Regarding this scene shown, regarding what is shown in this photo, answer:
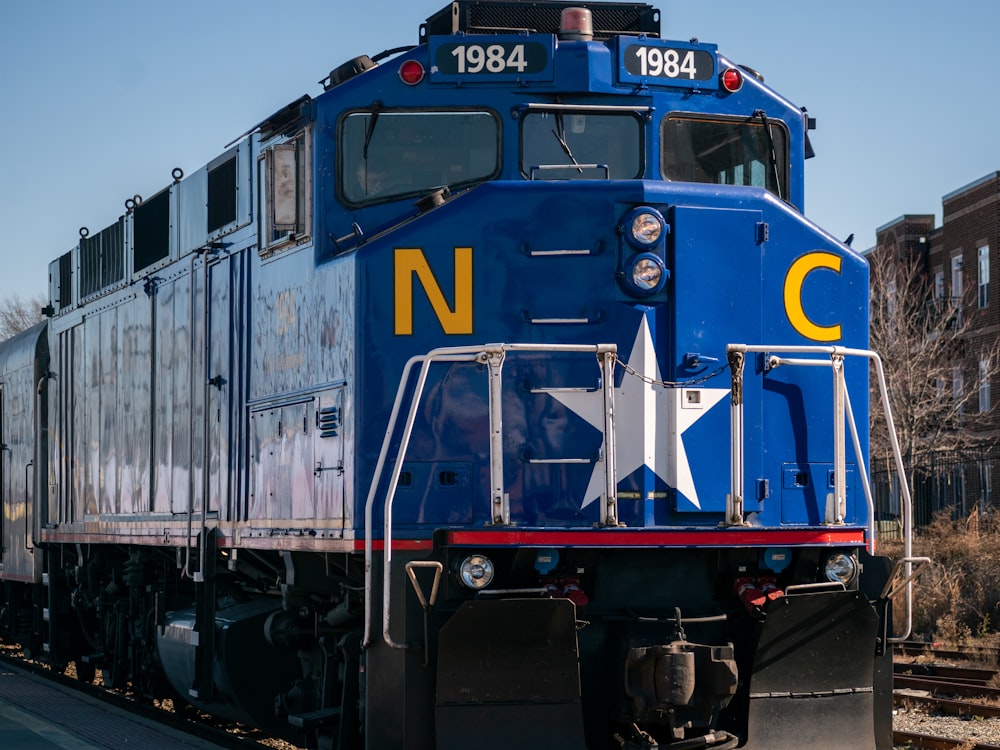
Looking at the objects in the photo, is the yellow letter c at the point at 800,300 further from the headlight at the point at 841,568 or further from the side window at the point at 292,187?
the side window at the point at 292,187

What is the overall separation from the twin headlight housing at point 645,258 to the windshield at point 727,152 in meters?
0.55

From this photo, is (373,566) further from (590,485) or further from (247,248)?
(247,248)

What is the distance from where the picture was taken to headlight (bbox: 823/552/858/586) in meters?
7.70

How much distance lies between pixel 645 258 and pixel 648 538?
154 centimetres

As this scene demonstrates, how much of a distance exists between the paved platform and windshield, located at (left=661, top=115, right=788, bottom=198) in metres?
5.42

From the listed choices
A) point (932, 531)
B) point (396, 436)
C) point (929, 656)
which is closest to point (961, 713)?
point (929, 656)

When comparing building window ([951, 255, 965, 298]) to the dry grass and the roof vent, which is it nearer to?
the dry grass

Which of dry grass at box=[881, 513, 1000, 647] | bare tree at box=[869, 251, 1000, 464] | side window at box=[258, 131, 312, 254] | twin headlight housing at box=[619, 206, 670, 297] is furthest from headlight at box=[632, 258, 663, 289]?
bare tree at box=[869, 251, 1000, 464]

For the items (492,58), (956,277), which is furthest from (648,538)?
(956,277)

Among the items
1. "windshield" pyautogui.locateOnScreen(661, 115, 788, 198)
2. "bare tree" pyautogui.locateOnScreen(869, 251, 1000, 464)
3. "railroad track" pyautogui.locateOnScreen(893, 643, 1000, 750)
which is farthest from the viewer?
"bare tree" pyautogui.locateOnScreen(869, 251, 1000, 464)

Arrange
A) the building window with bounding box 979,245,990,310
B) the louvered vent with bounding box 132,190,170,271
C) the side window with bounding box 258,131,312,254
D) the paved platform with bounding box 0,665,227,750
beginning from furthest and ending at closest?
the building window with bounding box 979,245,990,310
the louvered vent with bounding box 132,190,170,271
the paved platform with bounding box 0,665,227,750
the side window with bounding box 258,131,312,254

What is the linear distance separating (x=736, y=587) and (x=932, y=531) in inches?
678

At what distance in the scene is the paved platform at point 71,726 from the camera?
33.8 feet

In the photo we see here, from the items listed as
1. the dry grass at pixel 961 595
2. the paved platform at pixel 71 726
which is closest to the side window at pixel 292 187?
the paved platform at pixel 71 726
